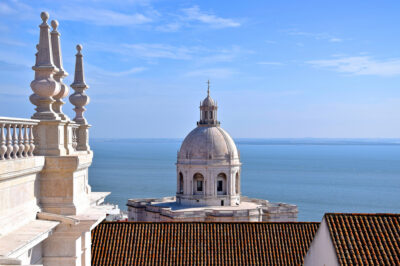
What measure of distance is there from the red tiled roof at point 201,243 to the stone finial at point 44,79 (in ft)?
35.7

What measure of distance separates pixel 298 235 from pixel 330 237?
28.5 ft

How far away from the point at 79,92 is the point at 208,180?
1184 inches

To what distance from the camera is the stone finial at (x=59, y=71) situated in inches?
311

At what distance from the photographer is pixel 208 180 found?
3931 centimetres

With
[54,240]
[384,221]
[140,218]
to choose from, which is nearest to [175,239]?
[384,221]

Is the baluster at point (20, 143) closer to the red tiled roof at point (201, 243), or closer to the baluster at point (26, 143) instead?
the baluster at point (26, 143)

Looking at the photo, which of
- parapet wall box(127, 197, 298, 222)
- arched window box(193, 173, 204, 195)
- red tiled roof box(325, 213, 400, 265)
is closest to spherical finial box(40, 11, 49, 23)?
red tiled roof box(325, 213, 400, 265)

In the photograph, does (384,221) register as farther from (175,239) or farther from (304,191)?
(304,191)

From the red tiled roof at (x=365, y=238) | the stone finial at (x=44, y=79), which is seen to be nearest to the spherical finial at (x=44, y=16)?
the stone finial at (x=44, y=79)

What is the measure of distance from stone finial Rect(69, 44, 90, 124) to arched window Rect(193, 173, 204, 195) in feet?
97.5

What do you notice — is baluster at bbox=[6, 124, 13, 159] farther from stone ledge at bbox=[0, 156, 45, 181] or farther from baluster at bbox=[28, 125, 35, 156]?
baluster at bbox=[28, 125, 35, 156]

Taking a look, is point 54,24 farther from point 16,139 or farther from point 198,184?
point 198,184

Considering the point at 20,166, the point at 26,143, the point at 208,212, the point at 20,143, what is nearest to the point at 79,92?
the point at 26,143

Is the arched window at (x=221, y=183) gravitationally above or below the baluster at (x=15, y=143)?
below
